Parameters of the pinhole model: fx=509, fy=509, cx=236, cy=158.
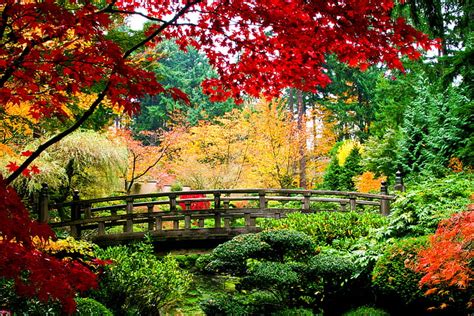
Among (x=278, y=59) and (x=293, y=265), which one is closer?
(x=278, y=59)

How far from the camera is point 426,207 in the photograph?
8.30m

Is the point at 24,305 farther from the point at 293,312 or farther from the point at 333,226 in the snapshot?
the point at 333,226

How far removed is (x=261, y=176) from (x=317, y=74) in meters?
15.1

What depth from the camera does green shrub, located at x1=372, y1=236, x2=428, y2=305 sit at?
7.03 m

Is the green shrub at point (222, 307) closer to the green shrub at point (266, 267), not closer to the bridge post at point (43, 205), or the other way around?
the green shrub at point (266, 267)

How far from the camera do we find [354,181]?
2111cm

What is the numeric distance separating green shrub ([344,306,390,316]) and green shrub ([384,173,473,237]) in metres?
1.49

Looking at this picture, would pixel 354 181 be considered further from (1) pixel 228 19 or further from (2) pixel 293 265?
(1) pixel 228 19

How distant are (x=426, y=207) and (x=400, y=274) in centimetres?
162

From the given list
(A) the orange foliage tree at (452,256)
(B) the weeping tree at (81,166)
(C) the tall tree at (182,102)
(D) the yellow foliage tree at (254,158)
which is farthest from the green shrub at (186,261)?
(C) the tall tree at (182,102)

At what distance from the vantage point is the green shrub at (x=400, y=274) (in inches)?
277

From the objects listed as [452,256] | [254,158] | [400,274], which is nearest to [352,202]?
[400,274]

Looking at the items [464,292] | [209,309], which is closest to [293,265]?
[209,309]

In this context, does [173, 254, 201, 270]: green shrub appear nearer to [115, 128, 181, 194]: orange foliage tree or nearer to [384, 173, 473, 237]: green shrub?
[384, 173, 473, 237]: green shrub
